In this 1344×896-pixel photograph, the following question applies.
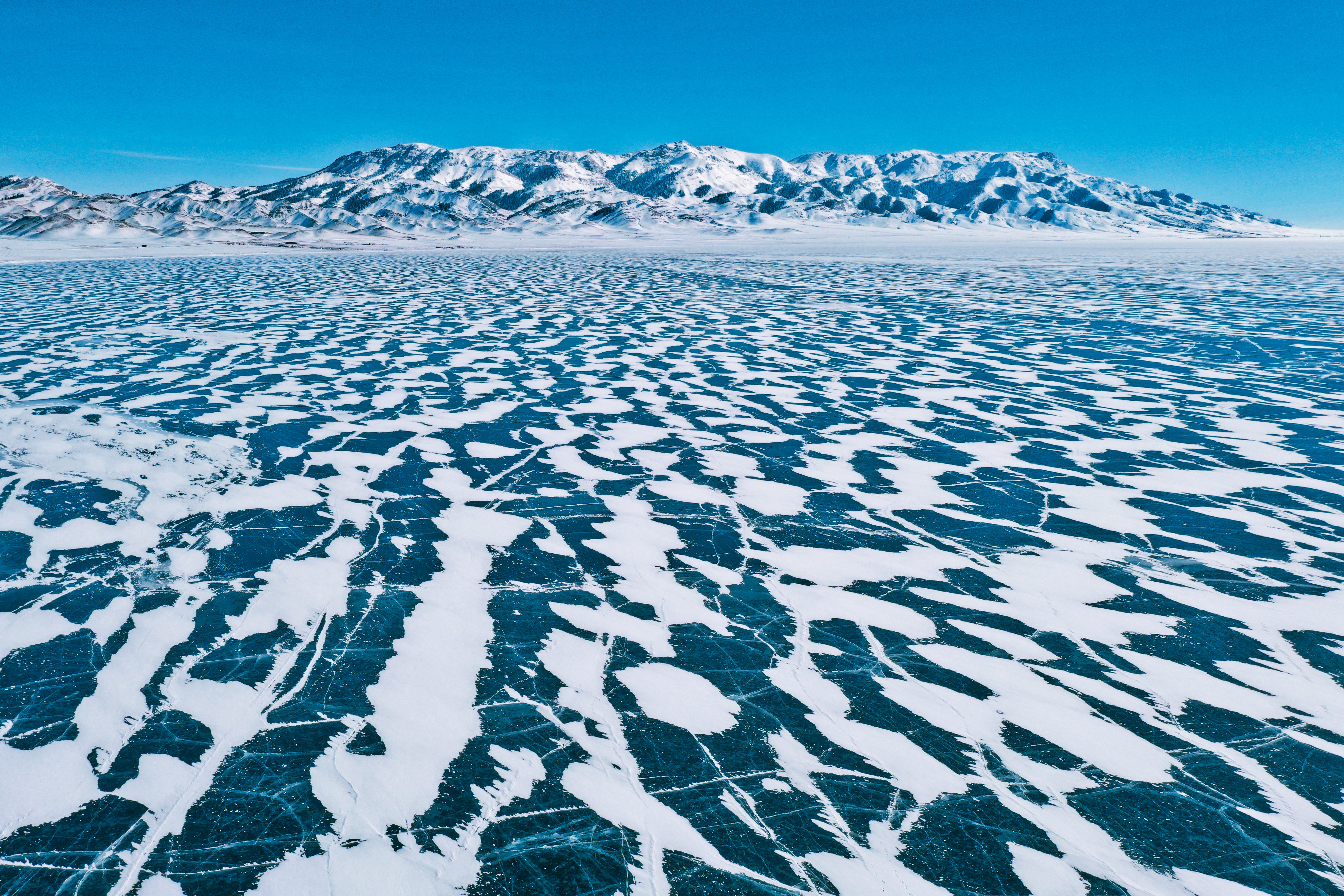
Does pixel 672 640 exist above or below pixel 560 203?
below

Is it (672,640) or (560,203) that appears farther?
(560,203)

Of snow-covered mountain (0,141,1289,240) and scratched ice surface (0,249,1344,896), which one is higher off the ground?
snow-covered mountain (0,141,1289,240)

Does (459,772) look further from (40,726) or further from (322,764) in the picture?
(40,726)

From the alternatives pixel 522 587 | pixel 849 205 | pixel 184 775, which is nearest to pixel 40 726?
pixel 184 775

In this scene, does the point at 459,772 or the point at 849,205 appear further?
the point at 849,205

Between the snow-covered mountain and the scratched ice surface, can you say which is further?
the snow-covered mountain
